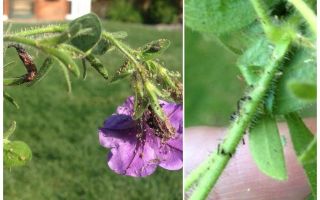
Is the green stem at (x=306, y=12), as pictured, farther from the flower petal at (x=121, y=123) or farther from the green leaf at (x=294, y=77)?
the flower petal at (x=121, y=123)

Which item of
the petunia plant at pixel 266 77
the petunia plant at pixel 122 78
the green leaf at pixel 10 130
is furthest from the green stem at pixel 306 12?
the green leaf at pixel 10 130

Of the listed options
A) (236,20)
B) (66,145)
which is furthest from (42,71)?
(66,145)

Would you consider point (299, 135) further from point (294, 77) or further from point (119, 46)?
point (119, 46)

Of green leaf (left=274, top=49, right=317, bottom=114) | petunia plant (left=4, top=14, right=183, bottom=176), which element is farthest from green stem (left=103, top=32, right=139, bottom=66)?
green leaf (left=274, top=49, right=317, bottom=114)

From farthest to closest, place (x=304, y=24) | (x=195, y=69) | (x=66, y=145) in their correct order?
(x=66, y=145)
(x=195, y=69)
(x=304, y=24)

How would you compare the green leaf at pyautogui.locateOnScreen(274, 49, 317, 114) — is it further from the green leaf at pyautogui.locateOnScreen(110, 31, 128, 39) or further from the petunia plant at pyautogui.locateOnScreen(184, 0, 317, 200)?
the green leaf at pyautogui.locateOnScreen(110, 31, 128, 39)

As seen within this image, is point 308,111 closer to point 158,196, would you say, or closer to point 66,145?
point 158,196

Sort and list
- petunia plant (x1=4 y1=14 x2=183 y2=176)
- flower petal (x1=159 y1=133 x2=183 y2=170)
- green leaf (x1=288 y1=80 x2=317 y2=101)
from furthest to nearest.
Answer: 1. flower petal (x1=159 y1=133 x2=183 y2=170)
2. petunia plant (x1=4 y1=14 x2=183 y2=176)
3. green leaf (x1=288 y1=80 x2=317 y2=101)
